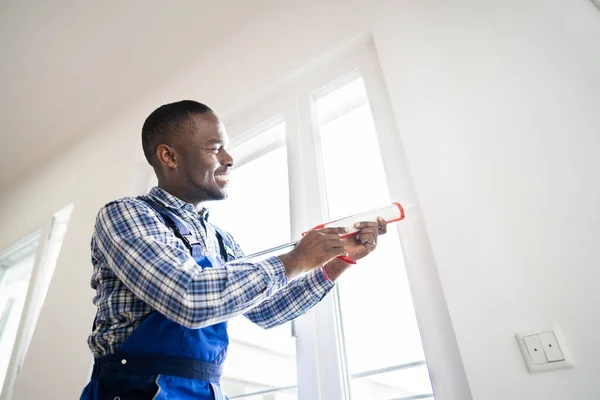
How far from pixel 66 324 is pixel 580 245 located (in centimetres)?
211

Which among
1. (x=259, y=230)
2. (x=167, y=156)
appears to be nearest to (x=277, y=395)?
(x=259, y=230)

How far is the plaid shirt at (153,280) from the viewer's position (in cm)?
61

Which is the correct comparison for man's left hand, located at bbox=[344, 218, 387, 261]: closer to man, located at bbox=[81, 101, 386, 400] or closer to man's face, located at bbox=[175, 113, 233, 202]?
man, located at bbox=[81, 101, 386, 400]

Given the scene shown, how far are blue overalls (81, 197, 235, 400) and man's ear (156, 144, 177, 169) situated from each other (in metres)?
0.47

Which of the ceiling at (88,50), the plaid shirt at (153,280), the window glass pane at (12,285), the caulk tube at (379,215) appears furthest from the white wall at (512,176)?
the window glass pane at (12,285)

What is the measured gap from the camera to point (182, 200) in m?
0.99

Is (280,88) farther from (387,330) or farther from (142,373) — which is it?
(142,373)

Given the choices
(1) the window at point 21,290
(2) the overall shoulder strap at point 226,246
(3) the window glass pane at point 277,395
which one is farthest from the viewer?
(1) the window at point 21,290

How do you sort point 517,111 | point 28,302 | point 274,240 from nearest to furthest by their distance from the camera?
point 517,111
point 274,240
point 28,302

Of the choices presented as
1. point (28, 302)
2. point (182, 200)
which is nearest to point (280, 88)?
point (182, 200)

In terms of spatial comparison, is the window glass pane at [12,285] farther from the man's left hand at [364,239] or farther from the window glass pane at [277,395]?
the man's left hand at [364,239]

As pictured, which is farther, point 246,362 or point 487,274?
point 246,362

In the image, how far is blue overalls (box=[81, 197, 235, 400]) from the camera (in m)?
0.64

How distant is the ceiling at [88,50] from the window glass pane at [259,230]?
2.84 feet
